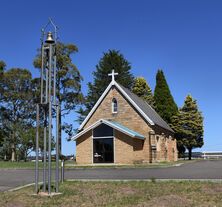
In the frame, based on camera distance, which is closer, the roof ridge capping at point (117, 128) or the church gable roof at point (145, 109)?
the roof ridge capping at point (117, 128)

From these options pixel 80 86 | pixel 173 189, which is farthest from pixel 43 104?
pixel 80 86

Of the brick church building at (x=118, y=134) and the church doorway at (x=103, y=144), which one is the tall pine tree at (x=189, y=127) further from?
the church doorway at (x=103, y=144)

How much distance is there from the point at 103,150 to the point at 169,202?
81.8ft

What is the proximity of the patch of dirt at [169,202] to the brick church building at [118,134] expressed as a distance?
21720 millimetres

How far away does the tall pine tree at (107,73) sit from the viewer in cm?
5873

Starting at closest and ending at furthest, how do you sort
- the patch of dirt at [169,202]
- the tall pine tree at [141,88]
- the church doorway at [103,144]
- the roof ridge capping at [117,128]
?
the patch of dirt at [169,202]
the roof ridge capping at [117,128]
the church doorway at [103,144]
the tall pine tree at [141,88]

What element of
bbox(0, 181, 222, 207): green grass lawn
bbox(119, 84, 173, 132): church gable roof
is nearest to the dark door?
bbox(119, 84, 173, 132): church gable roof

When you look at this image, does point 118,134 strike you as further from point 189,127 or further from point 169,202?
point 169,202

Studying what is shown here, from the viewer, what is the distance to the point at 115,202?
34.1 ft

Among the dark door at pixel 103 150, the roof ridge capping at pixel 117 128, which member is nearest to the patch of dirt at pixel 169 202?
the roof ridge capping at pixel 117 128

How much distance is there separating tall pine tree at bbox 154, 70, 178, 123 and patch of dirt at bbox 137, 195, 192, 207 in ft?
144

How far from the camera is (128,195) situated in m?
11.3

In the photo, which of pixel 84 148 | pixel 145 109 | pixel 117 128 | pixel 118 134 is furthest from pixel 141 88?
pixel 117 128

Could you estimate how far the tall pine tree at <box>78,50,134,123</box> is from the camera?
58731 millimetres
